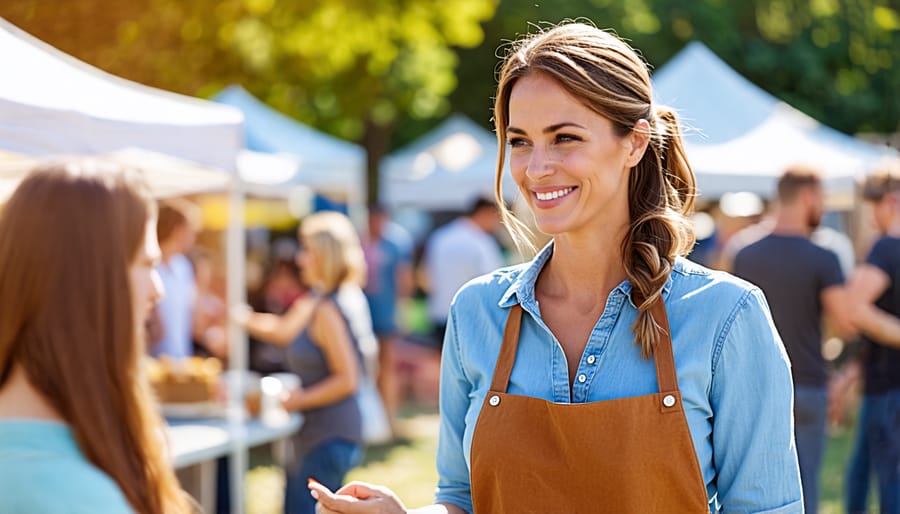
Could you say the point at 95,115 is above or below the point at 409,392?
above

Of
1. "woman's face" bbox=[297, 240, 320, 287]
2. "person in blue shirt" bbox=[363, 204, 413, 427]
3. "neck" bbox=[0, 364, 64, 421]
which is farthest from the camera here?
"person in blue shirt" bbox=[363, 204, 413, 427]

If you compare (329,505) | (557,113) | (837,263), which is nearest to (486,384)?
(329,505)

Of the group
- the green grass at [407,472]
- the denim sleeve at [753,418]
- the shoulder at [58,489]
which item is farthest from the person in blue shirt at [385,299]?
the shoulder at [58,489]

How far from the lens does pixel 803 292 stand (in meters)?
5.05

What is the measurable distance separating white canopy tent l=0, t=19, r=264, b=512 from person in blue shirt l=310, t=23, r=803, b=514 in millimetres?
1999

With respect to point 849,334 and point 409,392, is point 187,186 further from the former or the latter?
point 409,392

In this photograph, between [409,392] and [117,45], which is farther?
[409,392]

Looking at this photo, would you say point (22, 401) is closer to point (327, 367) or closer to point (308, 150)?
point (327, 367)

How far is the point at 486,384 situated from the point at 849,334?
360 cm

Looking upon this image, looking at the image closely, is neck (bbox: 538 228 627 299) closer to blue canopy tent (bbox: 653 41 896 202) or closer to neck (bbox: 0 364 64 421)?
neck (bbox: 0 364 64 421)

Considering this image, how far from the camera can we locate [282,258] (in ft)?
26.0

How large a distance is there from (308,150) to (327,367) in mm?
6319

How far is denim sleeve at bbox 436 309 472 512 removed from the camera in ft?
7.23

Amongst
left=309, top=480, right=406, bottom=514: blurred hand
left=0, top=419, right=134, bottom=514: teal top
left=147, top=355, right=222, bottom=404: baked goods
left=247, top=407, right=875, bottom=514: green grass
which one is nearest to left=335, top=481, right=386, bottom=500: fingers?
left=309, top=480, right=406, bottom=514: blurred hand
